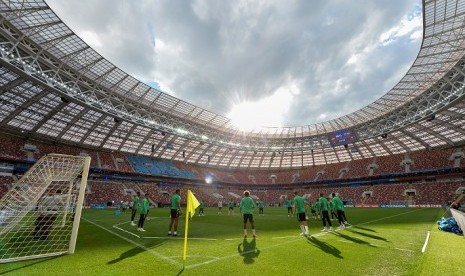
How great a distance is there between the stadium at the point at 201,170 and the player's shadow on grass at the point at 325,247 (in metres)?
0.07

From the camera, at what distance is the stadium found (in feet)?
22.5

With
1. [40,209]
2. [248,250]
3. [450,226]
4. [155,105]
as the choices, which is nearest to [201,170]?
[155,105]

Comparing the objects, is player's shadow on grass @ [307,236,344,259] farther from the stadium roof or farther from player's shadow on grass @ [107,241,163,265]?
the stadium roof

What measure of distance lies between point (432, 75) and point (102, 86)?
3751cm

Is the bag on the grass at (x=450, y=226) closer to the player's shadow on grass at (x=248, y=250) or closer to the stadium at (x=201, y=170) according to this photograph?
the stadium at (x=201, y=170)

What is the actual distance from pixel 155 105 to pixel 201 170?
31128mm

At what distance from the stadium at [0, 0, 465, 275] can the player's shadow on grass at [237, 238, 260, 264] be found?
0.08 meters

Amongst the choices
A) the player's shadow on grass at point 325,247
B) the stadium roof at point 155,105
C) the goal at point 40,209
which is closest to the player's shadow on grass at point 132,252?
the goal at point 40,209

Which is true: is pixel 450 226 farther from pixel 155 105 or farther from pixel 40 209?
pixel 155 105

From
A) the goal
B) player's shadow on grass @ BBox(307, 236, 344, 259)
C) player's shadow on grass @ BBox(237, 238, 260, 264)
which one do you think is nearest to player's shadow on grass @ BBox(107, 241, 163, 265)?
the goal

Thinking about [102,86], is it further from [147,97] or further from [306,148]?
[306,148]

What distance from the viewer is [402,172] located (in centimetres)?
4744

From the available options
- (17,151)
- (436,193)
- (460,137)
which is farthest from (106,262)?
A: (460,137)

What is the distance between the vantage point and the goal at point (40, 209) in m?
7.40
